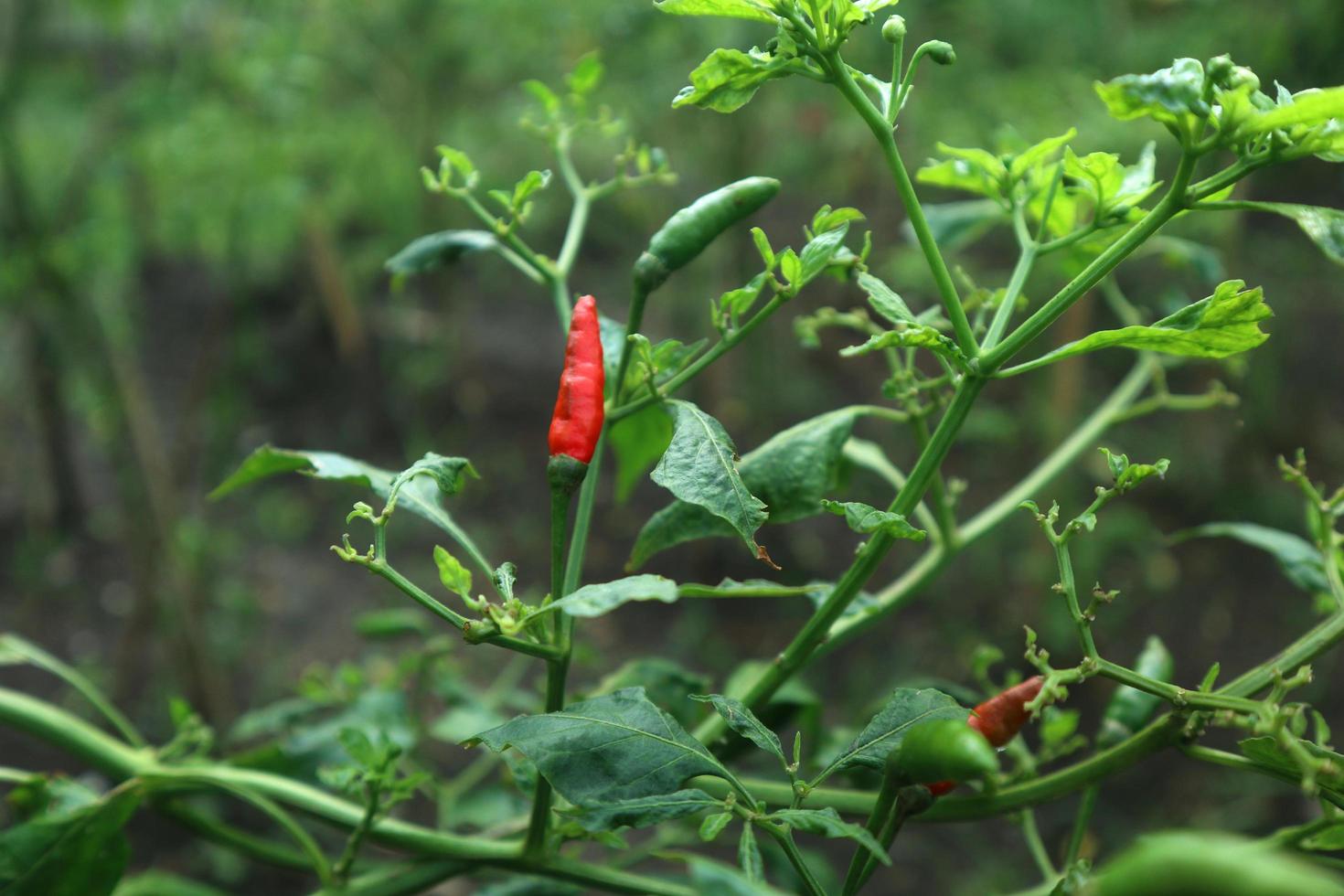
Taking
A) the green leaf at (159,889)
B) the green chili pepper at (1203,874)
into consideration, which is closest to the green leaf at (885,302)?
the green chili pepper at (1203,874)

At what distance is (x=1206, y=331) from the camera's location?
41 cm

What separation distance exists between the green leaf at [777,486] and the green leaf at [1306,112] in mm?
211

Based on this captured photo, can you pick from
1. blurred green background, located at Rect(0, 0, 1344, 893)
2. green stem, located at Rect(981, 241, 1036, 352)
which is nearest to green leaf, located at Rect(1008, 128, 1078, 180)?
green stem, located at Rect(981, 241, 1036, 352)

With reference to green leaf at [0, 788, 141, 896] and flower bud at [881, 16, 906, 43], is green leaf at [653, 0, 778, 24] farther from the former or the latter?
green leaf at [0, 788, 141, 896]

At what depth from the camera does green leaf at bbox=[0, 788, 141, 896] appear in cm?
54

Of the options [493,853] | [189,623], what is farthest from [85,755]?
[189,623]

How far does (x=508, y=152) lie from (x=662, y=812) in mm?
3051

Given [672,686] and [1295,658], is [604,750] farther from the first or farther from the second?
[1295,658]

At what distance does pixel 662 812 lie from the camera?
396 mm

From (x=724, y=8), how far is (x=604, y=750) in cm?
29

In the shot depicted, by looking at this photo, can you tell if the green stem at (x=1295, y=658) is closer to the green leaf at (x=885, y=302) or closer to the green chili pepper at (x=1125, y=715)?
the green chili pepper at (x=1125, y=715)

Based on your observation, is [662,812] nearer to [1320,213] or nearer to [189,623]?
[1320,213]

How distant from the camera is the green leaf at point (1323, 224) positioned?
1.32ft

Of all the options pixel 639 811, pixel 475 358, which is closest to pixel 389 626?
pixel 639 811
